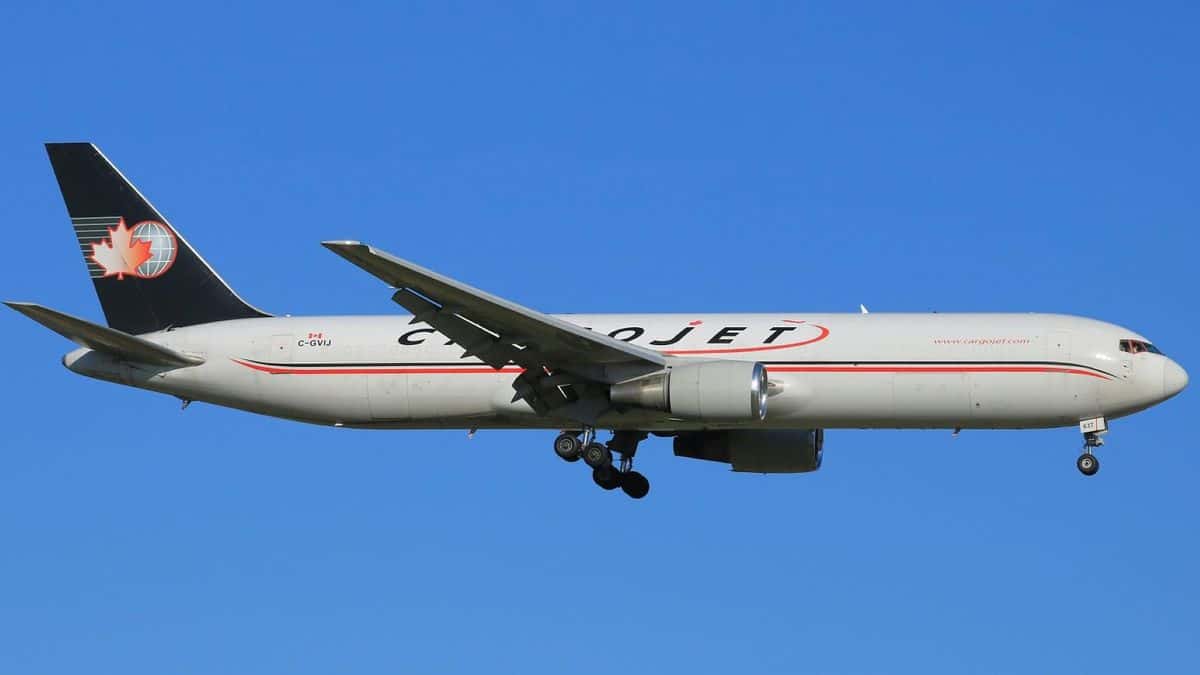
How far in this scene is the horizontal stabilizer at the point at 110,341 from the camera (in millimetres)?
45759

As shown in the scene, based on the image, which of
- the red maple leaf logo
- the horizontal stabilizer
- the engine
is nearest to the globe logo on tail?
the red maple leaf logo

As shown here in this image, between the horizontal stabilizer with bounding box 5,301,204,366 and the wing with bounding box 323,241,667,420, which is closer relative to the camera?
the wing with bounding box 323,241,667,420

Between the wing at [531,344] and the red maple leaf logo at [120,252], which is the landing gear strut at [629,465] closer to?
the wing at [531,344]

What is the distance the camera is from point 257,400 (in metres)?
48.8

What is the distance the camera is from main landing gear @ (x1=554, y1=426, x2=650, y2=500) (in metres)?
47.9

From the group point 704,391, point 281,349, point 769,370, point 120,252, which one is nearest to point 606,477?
point 769,370

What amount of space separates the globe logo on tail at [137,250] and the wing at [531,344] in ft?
31.2

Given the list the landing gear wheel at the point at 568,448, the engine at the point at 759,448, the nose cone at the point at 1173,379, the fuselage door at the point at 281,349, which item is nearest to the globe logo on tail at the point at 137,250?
the fuselage door at the point at 281,349

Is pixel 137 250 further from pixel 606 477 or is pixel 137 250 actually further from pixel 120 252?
pixel 606 477

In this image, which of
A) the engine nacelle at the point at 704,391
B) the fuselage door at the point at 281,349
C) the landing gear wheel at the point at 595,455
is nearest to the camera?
the engine nacelle at the point at 704,391

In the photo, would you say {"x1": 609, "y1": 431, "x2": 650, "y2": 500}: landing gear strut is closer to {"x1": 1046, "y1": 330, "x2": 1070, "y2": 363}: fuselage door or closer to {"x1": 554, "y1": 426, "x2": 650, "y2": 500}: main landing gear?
{"x1": 554, "y1": 426, "x2": 650, "y2": 500}: main landing gear

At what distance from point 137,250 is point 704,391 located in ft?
54.4

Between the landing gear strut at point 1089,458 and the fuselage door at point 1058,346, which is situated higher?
the fuselage door at point 1058,346

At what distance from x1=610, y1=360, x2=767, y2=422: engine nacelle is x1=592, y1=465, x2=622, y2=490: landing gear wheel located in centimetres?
469
